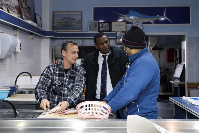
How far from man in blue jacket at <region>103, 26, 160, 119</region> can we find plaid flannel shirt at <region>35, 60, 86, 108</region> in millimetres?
853

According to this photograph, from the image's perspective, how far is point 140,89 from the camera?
2049 millimetres

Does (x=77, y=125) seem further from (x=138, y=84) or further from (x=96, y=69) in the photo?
(x=96, y=69)

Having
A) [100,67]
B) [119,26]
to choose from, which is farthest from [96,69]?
[119,26]

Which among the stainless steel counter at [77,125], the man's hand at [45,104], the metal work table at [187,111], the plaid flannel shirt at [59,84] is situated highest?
the plaid flannel shirt at [59,84]

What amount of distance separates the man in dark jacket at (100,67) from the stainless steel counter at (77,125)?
1784 millimetres

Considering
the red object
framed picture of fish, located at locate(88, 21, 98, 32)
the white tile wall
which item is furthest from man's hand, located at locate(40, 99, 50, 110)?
the red object

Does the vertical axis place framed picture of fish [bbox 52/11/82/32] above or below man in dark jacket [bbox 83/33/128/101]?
above

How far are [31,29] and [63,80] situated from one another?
3.04 metres

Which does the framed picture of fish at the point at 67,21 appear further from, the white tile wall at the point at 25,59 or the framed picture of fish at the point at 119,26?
the framed picture of fish at the point at 119,26

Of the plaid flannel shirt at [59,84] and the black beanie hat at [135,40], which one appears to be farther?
the plaid flannel shirt at [59,84]

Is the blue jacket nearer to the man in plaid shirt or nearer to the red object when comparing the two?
the man in plaid shirt

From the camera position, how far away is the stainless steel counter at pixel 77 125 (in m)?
1.57

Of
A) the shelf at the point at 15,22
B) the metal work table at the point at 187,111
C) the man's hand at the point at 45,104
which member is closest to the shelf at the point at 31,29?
the shelf at the point at 15,22

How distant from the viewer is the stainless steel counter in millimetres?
1572
